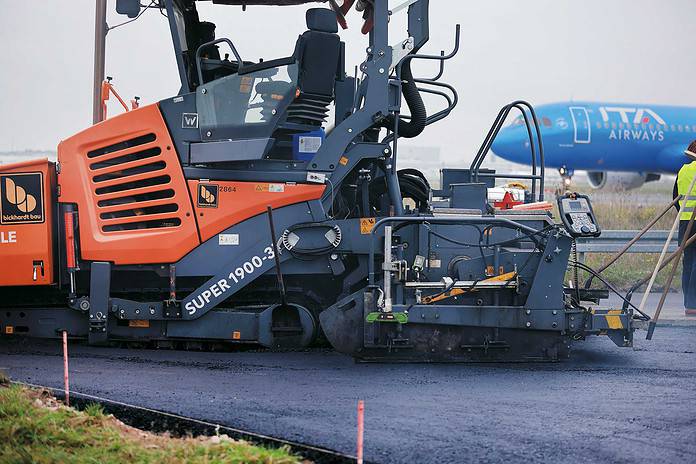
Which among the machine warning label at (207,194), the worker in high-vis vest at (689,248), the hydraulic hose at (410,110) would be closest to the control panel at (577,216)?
the hydraulic hose at (410,110)

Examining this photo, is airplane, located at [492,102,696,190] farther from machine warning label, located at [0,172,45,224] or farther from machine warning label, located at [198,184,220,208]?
machine warning label, located at [0,172,45,224]

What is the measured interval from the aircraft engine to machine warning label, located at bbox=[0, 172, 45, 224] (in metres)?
23.9

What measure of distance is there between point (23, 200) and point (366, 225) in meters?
2.66

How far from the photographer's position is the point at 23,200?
7.36 meters

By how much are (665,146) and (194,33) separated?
22.6m

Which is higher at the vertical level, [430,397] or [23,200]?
[23,200]

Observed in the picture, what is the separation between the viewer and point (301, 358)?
7289 mm

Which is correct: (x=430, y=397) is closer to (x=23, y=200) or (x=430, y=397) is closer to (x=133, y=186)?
(x=133, y=186)

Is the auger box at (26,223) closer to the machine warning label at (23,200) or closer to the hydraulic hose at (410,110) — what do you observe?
the machine warning label at (23,200)

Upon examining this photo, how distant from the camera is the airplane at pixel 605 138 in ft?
86.7

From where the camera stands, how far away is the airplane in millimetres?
26422

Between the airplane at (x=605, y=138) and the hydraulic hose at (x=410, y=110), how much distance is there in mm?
18636

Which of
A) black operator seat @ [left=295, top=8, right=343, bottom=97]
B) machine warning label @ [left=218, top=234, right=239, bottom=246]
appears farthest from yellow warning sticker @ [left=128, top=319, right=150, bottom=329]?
black operator seat @ [left=295, top=8, right=343, bottom=97]

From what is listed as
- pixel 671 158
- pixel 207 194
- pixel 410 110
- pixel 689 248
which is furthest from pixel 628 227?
pixel 671 158
